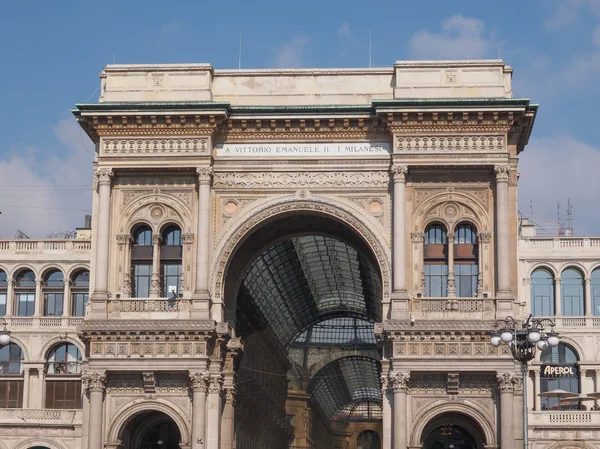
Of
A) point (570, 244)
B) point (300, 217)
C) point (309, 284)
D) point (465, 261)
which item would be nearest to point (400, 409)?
point (465, 261)

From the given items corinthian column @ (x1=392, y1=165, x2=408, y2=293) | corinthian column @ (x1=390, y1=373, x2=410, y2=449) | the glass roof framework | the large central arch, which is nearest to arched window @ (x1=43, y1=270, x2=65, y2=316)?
the large central arch

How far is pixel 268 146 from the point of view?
67750 millimetres

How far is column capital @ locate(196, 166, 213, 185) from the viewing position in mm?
66375

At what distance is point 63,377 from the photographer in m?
80.6

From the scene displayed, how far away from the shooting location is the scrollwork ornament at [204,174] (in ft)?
218

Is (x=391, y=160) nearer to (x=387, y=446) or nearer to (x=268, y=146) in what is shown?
(x=268, y=146)

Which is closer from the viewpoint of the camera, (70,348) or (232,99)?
(232,99)

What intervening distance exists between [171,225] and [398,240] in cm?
1266

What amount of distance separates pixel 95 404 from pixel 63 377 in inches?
655

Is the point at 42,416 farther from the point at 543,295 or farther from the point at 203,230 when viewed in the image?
the point at 543,295

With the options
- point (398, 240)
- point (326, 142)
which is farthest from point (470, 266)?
point (326, 142)

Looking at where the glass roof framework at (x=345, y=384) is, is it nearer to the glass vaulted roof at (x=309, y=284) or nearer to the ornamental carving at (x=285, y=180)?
the glass vaulted roof at (x=309, y=284)

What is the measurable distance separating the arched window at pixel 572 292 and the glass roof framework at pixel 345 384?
46.3 meters

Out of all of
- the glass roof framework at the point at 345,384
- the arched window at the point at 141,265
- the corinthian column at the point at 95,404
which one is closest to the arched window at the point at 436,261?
the arched window at the point at 141,265
